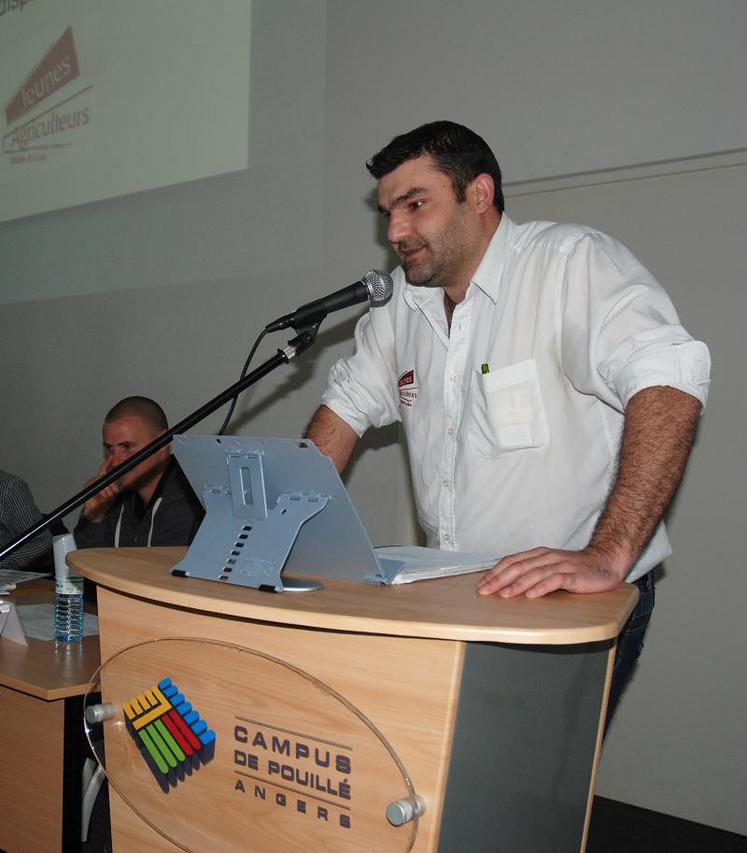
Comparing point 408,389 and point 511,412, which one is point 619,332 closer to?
point 511,412

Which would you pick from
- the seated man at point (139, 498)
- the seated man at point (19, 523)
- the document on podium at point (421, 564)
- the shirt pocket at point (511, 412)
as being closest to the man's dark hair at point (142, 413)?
the seated man at point (139, 498)

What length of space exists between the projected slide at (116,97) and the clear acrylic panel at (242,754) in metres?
2.68

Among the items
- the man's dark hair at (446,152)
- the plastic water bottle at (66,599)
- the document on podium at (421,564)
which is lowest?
the plastic water bottle at (66,599)

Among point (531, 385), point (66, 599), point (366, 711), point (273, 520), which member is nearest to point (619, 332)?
point (531, 385)

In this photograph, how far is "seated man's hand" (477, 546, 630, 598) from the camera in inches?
39.2

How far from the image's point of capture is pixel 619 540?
114 cm

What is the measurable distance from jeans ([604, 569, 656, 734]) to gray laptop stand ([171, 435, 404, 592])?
0.54 m

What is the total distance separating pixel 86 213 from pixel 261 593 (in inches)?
132

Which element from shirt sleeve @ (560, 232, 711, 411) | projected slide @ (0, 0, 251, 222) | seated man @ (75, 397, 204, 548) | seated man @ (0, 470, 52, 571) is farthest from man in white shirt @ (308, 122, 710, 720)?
projected slide @ (0, 0, 251, 222)

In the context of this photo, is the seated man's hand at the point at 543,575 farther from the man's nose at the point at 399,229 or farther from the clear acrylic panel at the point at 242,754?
the man's nose at the point at 399,229

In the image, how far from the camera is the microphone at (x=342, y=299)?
1.53m

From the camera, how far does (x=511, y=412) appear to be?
1.56m

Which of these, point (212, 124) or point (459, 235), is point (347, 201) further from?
point (459, 235)

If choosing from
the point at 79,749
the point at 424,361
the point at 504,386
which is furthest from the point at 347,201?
the point at 79,749
